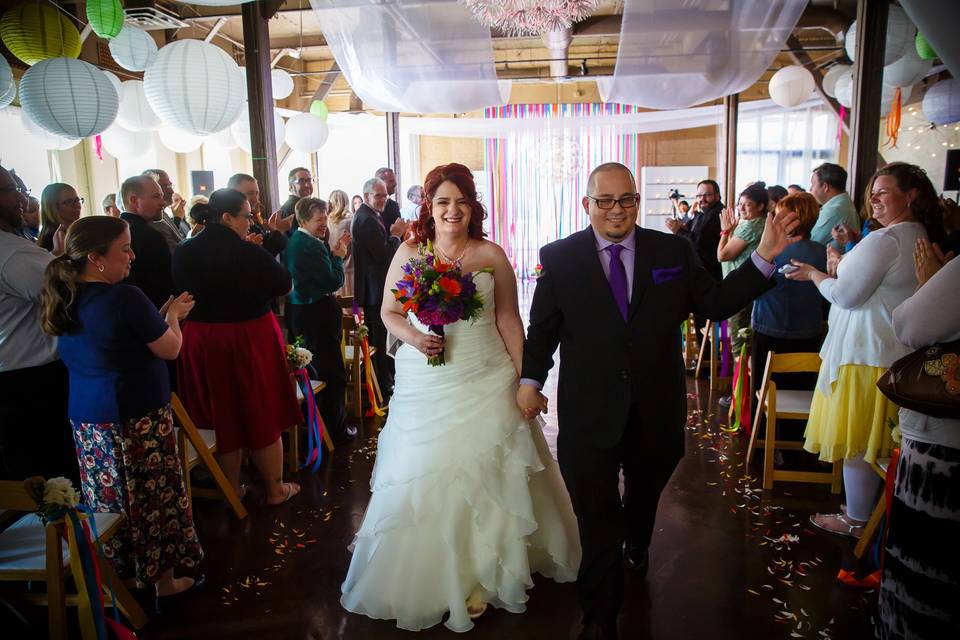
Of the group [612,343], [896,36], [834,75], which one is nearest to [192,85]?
[612,343]

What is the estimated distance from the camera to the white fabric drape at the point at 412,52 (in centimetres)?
425

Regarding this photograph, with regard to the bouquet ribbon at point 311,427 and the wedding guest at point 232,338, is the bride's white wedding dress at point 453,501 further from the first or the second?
the bouquet ribbon at point 311,427

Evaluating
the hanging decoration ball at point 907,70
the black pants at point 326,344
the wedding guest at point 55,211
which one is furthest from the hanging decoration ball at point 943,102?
the wedding guest at point 55,211

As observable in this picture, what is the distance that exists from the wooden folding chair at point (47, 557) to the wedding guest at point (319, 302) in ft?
7.14

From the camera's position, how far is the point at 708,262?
20.6ft

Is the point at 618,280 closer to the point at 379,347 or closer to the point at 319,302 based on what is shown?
the point at 319,302

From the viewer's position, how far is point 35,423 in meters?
2.96

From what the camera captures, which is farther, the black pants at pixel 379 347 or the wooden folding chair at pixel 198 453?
the black pants at pixel 379 347

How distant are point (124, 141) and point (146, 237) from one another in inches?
204

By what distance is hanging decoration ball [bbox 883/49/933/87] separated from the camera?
6.38 metres

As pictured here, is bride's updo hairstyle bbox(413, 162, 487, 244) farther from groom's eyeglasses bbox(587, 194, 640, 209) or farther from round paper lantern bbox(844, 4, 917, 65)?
round paper lantern bbox(844, 4, 917, 65)

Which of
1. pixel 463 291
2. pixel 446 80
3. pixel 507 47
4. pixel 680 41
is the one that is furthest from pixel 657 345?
pixel 507 47

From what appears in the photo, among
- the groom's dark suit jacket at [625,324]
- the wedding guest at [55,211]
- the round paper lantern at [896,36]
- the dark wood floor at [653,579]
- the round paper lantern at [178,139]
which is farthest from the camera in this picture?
the round paper lantern at [178,139]

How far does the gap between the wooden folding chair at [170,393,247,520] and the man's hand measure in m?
1.61
